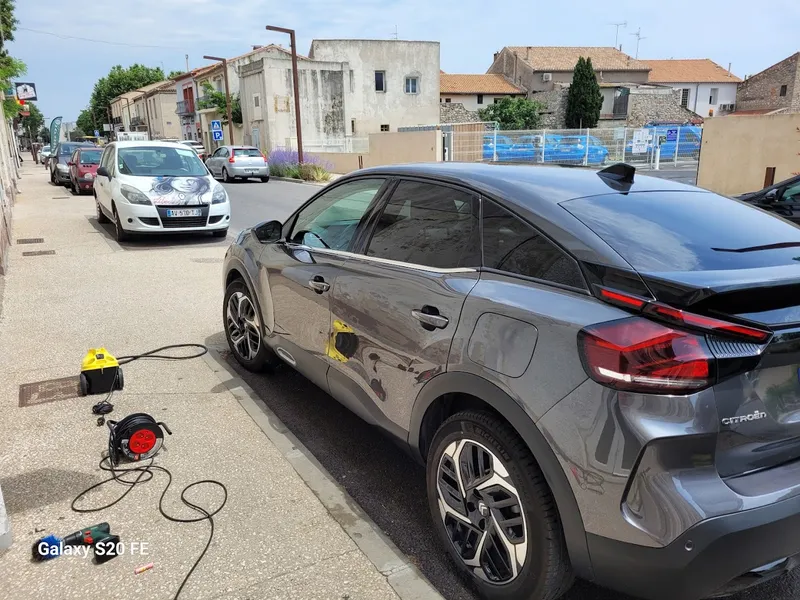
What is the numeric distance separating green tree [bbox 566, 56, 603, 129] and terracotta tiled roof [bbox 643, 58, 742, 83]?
18516 mm

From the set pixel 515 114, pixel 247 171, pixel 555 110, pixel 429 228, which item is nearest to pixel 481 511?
pixel 429 228

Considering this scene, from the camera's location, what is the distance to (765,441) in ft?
6.20

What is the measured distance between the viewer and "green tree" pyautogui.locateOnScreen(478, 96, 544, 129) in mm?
49625

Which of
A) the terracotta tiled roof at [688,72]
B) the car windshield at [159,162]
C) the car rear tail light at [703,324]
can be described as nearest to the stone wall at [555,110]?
the terracotta tiled roof at [688,72]

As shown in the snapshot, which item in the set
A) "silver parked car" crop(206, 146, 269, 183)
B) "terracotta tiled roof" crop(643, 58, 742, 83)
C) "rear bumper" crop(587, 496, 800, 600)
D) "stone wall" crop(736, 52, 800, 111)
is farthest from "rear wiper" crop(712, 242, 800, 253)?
"terracotta tiled roof" crop(643, 58, 742, 83)

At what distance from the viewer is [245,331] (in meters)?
4.74

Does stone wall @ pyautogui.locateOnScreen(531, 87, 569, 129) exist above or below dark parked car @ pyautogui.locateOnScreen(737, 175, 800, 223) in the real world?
above

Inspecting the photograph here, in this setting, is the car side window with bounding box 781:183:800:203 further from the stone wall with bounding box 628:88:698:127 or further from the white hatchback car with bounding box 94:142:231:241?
the stone wall with bounding box 628:88:698:127

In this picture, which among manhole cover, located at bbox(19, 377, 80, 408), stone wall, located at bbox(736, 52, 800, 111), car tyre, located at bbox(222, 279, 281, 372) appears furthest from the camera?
stone wall, located at bbox(736, 52, 800, 111)

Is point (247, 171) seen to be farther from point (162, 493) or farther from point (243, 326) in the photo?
point (162, 493)

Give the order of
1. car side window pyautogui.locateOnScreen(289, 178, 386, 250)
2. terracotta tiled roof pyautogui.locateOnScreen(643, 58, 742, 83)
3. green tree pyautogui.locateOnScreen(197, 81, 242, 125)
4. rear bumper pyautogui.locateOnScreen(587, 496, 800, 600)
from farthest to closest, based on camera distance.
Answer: terracotta tiled roof pyautogui.locateOnScreen(643, 58, 742, 83)
green tree pyautogui.locateOnScreen(197, 81, 242, 125)
car side window pyautogui.locateOnScreen(289, 178, 386, 250)
rear bumper pyautogui.locateOnScreen(587, 496, 800, 600)

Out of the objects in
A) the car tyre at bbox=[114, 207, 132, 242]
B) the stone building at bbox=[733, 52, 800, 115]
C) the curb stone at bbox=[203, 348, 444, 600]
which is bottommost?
the curb stone at bbox=[203, 348, 444, 600]

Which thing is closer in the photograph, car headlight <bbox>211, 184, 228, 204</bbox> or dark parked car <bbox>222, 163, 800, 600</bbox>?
dark parked car <bbox>222, 163, 800, 600</bbox>

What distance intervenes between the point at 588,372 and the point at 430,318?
32.2 inches
